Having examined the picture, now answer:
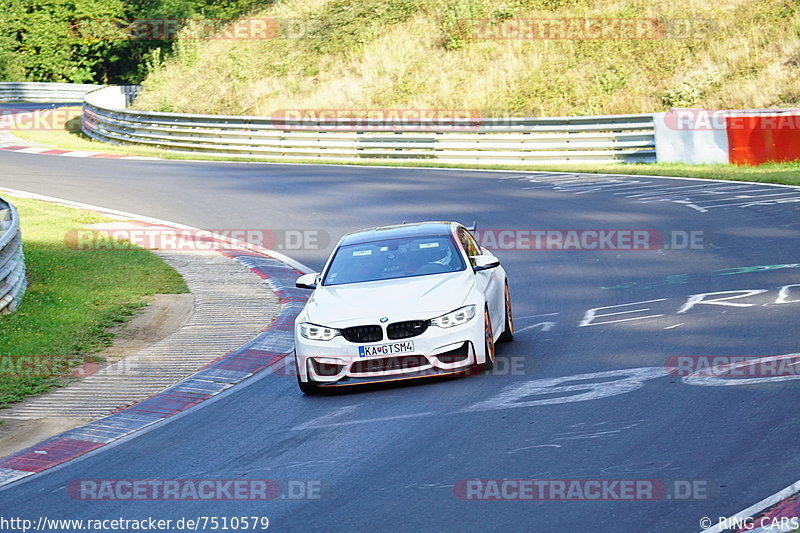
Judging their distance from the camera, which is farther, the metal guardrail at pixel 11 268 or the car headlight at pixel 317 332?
the metal guardrail at pixel 11 268

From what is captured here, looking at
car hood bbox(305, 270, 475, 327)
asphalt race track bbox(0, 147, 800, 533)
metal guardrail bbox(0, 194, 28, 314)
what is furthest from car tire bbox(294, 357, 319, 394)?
metal guardrail bbox(0, 194, 28, 314)

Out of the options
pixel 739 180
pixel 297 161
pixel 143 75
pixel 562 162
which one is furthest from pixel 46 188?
pixel 143 75

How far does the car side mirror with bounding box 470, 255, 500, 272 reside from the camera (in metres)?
11.7

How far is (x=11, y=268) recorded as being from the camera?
15.3 meters

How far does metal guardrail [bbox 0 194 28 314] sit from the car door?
6.24 meters

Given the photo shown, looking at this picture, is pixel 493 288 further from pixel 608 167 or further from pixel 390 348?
pixel 608 167

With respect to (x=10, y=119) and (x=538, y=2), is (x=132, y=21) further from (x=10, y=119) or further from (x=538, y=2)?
(x=538, y=2)

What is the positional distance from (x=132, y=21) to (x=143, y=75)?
3417mm

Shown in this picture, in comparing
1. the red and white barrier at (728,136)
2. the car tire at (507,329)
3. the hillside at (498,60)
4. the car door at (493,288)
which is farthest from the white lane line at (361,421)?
the hillside at (498,60)

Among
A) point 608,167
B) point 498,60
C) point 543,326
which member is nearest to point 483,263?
point 543,326

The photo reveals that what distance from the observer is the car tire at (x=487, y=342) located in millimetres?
10875

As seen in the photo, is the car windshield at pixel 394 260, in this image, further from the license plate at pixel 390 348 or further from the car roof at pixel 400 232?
the license plate at pixel 390 348

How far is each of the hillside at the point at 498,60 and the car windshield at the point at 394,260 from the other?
23.3 m

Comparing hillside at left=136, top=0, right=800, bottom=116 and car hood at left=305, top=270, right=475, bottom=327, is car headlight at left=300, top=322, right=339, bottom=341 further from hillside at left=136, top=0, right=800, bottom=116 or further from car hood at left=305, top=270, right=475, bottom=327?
hillside at left=136, top=0, right=800, bottom=116
